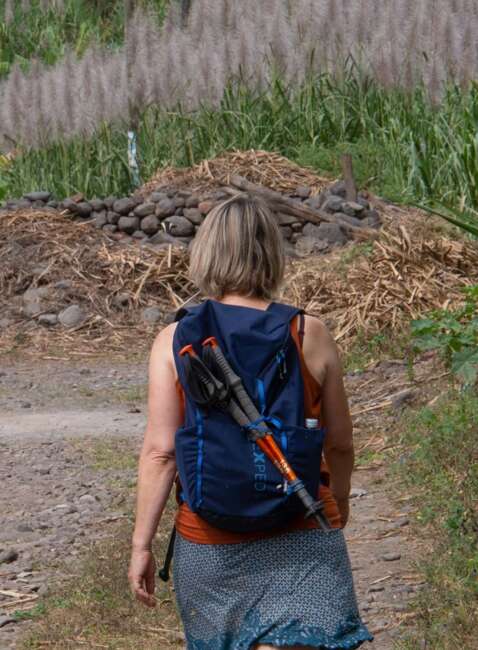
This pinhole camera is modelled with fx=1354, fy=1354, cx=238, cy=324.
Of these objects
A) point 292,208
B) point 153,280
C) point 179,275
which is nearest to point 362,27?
point 292,208

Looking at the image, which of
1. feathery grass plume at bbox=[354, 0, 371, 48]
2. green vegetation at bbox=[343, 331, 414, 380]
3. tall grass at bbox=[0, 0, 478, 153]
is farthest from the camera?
feathery grass plume at bbox=[354, 0, 371, 48]

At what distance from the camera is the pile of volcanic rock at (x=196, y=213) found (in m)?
12.4

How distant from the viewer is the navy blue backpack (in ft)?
10.2

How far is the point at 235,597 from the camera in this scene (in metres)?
3.27

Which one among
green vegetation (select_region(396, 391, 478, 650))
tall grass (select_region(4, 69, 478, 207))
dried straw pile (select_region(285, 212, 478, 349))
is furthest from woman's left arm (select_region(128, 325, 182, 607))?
tall grass (select_region(4, 69, 478, 207))

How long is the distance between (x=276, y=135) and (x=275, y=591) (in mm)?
12429

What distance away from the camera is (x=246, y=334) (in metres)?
3.17

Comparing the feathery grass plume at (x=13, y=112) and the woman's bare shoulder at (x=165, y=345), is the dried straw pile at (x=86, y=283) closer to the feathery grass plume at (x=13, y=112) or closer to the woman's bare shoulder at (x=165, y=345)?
the feathery grass plume at (x=13, y=112)

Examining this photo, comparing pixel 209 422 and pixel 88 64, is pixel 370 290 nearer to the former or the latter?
pixel 209 422

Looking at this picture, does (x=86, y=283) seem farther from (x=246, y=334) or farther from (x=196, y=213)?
(x=246, y=334)

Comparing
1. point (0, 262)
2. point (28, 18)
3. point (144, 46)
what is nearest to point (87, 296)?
point (0, 262)

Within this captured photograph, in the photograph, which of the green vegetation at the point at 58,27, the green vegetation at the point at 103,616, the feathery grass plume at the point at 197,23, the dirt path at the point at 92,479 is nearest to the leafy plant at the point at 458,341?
the dirt path at the point at 92,479

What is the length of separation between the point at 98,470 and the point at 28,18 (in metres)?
22.1

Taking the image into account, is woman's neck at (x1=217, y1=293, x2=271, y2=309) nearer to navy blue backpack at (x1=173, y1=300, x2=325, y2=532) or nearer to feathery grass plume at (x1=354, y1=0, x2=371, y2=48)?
navy blue backpack at (x1=173, y1=300, x2=325, y2=532)
